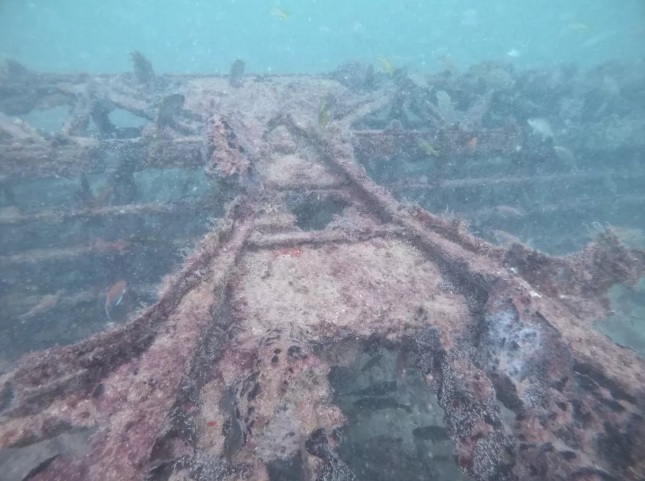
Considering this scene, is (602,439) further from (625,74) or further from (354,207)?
(625,74)

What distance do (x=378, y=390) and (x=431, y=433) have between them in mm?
749

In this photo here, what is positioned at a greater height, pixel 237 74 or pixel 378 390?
pixel 237 74

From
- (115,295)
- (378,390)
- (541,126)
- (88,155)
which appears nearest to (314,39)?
(541,126)

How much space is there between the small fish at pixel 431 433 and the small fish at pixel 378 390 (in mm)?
515

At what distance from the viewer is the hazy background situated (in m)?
39.8

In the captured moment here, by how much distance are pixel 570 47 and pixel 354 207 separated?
81.9 meters

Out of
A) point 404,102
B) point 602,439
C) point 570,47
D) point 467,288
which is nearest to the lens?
point 602,439

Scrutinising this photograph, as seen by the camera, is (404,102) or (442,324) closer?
(442,324)

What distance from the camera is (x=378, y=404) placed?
428 centimetres

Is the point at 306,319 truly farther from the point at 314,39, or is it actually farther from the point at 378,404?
the point at 314,39

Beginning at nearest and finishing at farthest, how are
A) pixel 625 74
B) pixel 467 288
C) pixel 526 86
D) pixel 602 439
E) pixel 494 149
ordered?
pixel 602 439 → pixel 467 288 → pixel 494 149 → pixel 526 86 → pixel 625 74

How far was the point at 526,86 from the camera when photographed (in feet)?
39.3

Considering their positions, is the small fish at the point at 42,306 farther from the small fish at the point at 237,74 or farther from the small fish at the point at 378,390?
the small fish at the point at 237,74

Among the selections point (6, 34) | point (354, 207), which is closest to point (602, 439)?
point (354, 207)
